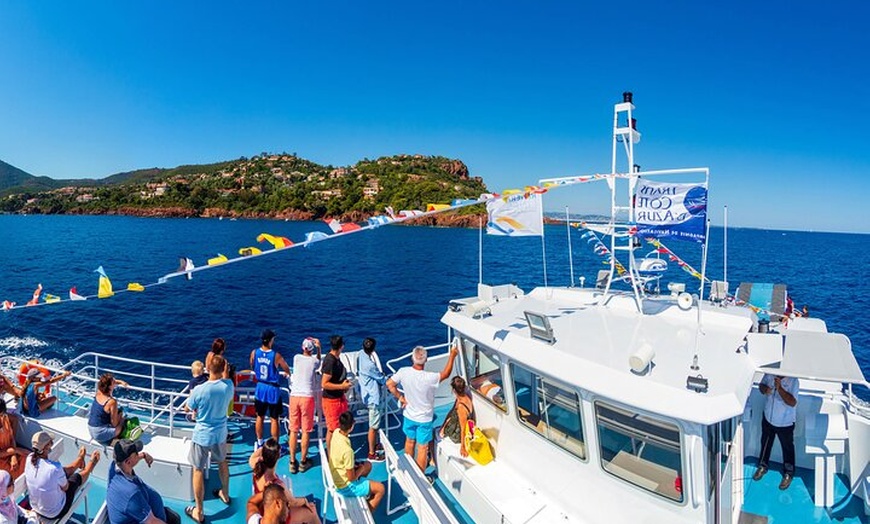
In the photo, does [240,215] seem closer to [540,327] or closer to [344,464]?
[344,464]

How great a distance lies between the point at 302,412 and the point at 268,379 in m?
0.61

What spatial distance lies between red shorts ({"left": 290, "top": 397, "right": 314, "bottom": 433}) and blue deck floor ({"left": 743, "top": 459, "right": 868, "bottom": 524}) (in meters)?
5.34

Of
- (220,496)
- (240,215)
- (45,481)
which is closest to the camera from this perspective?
(45,481)

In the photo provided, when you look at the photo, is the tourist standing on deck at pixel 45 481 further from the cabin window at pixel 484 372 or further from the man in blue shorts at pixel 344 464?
the cabin window at pixel 484 372

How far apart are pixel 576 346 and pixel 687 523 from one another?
1658 mm

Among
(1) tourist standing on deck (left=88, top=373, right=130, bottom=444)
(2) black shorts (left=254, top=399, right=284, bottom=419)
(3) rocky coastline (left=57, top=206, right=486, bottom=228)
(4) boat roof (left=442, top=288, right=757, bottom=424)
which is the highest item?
(3) rocky coastline (left=57, top=206, right=486, bottom=228)

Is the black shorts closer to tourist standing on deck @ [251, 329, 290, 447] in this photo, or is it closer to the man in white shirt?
tourist standing on deck @ [251, 329, 290, 447]

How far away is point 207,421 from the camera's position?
16.6 feet

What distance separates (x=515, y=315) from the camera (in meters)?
5.80

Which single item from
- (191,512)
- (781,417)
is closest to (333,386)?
(191,512)

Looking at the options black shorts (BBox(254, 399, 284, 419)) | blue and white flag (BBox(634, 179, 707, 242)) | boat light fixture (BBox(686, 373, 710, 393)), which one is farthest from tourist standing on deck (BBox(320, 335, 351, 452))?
blue and white flag (BBox(634, 179, 707, 242))

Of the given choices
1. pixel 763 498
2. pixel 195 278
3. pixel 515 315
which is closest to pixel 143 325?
pixel 195 278

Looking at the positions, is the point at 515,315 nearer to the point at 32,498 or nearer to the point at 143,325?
the point at 32,498

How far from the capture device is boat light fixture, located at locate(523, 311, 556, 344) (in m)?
4.64
